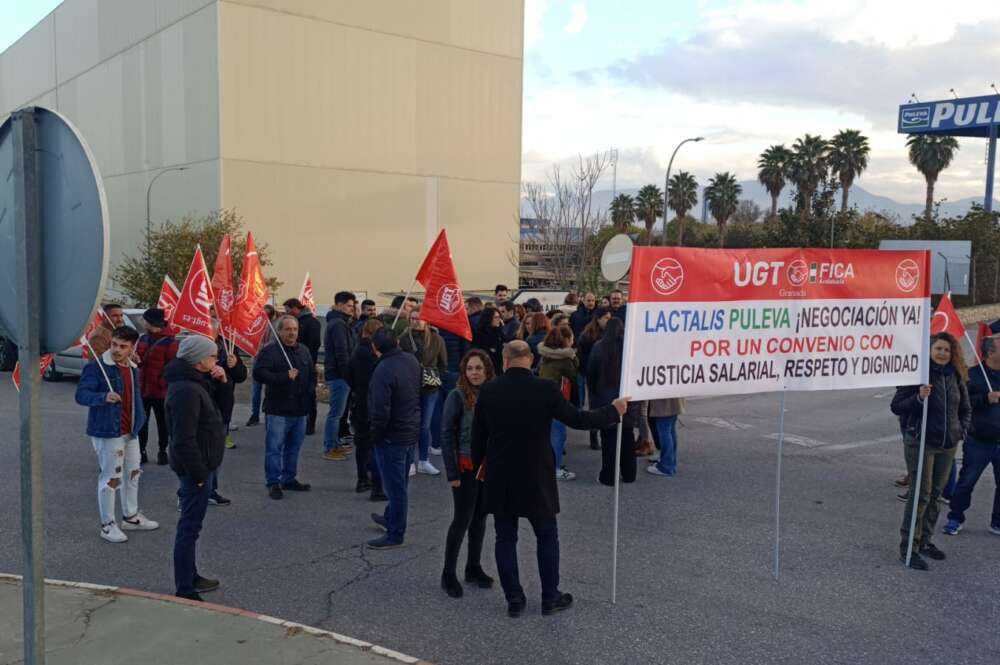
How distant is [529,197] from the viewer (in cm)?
3553

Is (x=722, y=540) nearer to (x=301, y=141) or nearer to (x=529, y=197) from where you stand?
(x=529, y=197)

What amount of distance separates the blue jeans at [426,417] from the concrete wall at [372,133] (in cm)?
2723

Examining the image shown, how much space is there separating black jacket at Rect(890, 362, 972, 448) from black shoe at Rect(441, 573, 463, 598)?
3.51 metres

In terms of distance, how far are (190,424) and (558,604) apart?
8.66ft

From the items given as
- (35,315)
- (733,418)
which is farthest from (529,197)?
(35,315)

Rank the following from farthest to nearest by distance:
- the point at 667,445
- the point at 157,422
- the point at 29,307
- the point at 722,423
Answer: the point at 722,423, the point at 157,422, the point at 667,445, the point at 29,307

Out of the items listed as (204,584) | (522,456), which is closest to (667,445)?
(522,456)

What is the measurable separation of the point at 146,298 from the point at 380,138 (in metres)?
16.6

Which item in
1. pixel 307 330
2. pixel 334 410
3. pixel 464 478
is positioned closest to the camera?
pixel 464 478

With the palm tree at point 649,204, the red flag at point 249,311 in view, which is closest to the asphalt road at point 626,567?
the red flag at point 249,311

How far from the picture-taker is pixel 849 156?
176 ft

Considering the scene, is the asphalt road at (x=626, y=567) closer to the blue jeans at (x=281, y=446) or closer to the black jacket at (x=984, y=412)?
the blue jeans at (x=281, y=446)

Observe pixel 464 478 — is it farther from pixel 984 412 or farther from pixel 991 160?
pixel 991 160

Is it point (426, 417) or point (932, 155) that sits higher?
point (932, 155)
